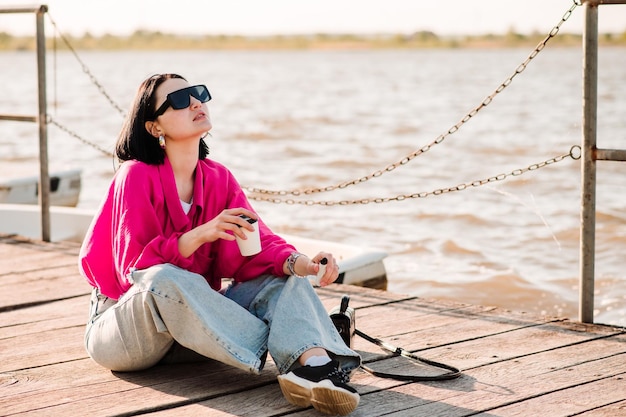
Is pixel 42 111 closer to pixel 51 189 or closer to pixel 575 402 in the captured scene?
pixel 51 189

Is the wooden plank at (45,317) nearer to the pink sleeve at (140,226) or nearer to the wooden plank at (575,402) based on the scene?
the pink sleeve at (140,226)

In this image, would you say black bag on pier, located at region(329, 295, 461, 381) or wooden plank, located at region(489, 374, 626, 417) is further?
black bag on pier, located at region(329, 295, 461, 381)

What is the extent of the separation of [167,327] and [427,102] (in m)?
22.8

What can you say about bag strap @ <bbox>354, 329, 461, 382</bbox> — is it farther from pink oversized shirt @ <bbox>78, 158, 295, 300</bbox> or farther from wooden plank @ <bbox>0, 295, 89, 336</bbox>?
wooden plank @ <bbox>0, 295, 89, 336</bbox>

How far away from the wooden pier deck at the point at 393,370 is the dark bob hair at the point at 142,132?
2.31ft

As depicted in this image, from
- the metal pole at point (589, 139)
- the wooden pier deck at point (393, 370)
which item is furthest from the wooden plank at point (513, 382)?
the metal pole at point (589, 139)

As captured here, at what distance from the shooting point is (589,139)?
11.8ft

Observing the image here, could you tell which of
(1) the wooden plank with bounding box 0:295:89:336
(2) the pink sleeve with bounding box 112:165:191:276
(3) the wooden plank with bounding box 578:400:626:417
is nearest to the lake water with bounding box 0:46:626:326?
(1) the wooden plank with bounding box 0:295:89:336

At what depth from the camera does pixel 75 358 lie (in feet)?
10.8

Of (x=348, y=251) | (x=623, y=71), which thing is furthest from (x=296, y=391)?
(x=623, y=71)

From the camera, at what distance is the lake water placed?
695 centimetres

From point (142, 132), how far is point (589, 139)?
1.68 m

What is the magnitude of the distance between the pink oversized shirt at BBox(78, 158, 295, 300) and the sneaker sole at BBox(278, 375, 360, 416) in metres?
0.42

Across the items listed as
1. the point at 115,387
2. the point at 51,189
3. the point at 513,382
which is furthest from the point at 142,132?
the point at 51,189
